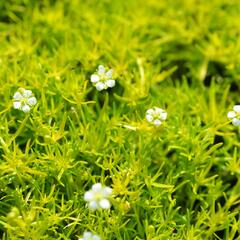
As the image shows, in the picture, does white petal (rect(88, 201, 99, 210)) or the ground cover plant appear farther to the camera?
the ground cover plant

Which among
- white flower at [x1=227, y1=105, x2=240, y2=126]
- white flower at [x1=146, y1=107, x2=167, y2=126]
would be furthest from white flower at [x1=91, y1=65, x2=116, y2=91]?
white flower at [x1=227, y1=105, x2=240, y2=126]

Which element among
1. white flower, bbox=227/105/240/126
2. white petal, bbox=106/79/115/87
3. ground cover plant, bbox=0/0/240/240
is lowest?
ground cover plant, bbox=0/0/240/240

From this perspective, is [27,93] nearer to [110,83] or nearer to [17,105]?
[17,105]

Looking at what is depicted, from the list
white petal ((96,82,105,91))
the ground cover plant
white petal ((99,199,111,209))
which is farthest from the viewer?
white petal ((96,82,105,91))

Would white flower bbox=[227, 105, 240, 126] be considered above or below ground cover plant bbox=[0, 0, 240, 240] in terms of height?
above

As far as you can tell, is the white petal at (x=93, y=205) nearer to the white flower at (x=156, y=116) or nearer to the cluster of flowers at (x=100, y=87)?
the cluster of flowers at (x=100, y=87)

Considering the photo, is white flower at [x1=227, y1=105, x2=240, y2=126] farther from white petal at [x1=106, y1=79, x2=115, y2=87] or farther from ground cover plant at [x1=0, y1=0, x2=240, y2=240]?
white petal at [x1=106, y1=79, x2=115, y2=87]

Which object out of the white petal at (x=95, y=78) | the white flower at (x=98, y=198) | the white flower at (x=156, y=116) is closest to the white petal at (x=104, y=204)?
the white flower at (x=98, y=198)

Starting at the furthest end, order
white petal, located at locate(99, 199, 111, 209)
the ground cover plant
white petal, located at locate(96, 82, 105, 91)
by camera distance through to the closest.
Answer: white petal, located at locate(96, 82, 105, 91) < the ground cover plant < white petal, located at locate(99, 199, 111, 209)

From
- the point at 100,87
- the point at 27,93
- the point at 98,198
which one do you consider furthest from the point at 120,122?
the point at 98,198

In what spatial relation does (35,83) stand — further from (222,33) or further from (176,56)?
(222,33)
